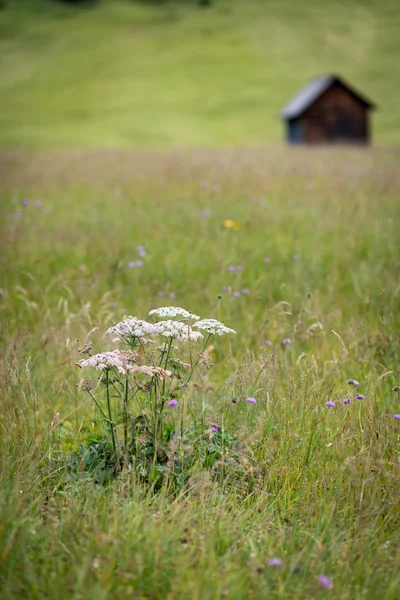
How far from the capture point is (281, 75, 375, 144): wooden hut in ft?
117

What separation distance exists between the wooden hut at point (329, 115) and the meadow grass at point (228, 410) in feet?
104

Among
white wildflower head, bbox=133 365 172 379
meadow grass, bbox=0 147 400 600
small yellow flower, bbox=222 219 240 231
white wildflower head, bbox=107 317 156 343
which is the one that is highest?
white wildflower head, bbox=107 317 156 343

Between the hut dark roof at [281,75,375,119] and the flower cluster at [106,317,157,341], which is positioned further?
the hut dark roof at [281,75,375,119]

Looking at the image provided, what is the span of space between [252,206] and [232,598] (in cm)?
592

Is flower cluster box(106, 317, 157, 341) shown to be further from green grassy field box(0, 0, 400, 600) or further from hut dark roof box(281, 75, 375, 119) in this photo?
hut dark roof box(281, 75, 375, 119)

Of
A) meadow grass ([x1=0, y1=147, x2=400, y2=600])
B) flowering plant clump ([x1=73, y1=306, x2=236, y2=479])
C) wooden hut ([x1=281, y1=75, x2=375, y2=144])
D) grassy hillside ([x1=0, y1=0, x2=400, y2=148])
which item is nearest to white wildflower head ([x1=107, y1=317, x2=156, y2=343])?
flowering plant clump ([x1=73, y1=306, x2=236, y2=479])

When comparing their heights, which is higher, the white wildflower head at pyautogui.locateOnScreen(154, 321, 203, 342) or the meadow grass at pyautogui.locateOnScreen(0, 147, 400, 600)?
the white wildflower head at pyautogui.locateOnScreen(154, 321, 203, 342)

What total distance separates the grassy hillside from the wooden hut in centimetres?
214

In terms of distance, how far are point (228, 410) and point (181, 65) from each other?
66.7m

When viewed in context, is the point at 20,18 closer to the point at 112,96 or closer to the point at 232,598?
the point at 112,96

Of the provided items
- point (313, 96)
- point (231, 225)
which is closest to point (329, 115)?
point (313, 96)

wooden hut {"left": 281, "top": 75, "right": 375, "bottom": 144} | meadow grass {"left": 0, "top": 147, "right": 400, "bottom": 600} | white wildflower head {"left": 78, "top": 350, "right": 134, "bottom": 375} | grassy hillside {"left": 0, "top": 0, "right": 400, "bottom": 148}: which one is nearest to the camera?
meadow grass {"left": 0, "top": 147, "right": 400, "bottom": 600}

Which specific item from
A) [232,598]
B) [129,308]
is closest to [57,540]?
[232,598]

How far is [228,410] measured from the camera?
2.51m
